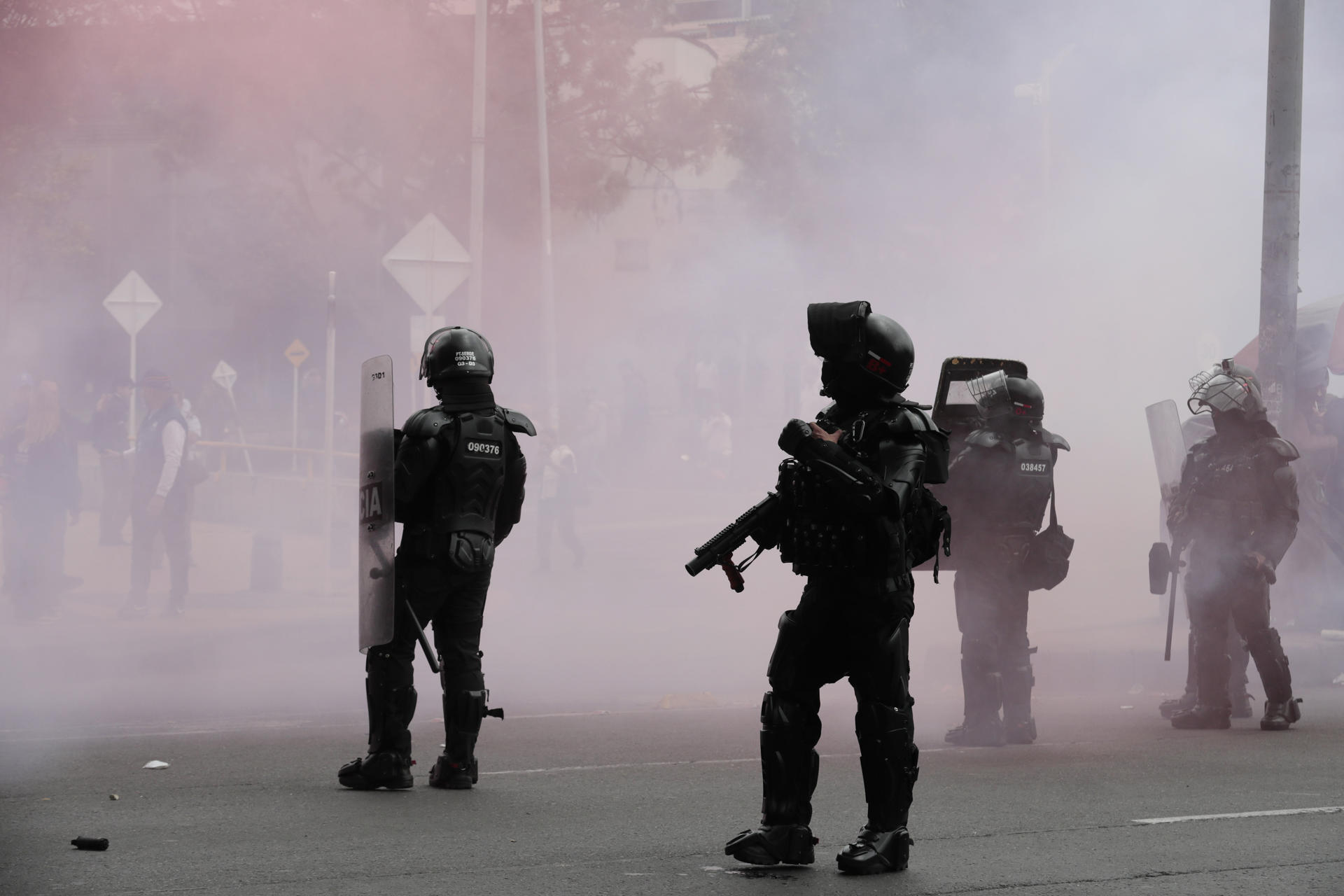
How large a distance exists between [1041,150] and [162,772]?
13.1m

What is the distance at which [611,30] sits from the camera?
21.7 m

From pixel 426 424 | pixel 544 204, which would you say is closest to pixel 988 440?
pixel 426 424

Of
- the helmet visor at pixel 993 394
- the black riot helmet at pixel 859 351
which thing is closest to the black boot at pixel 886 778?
the black riot helmet at pixel 859 351

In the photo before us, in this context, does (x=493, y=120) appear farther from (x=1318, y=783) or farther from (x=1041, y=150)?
(x=1318, y=783)

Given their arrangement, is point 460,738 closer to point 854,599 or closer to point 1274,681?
point 854,599

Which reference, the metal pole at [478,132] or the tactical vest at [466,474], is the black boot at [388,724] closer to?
the tactical vest at [466,474]

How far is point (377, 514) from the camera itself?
491 cm

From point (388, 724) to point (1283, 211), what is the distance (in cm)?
646

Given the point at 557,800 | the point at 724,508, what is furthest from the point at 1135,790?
the point at 724,508

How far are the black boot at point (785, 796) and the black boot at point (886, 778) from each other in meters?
0.11

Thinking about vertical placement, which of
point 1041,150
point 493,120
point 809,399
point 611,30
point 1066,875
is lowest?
point 1066,875

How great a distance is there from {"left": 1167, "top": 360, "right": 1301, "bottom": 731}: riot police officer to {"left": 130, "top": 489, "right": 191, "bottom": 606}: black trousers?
6.24m

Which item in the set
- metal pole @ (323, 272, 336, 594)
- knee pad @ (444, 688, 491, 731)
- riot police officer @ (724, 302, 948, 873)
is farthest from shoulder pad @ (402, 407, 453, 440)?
metal pole @ (323, 272, 336, 594)

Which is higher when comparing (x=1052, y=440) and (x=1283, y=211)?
(x=1283, y=211)
